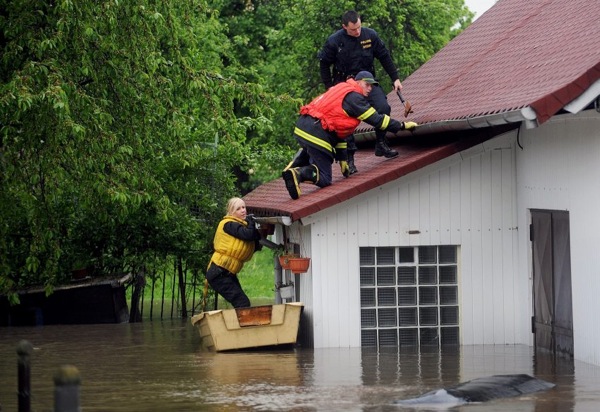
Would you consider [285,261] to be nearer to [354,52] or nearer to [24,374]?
[354,52]

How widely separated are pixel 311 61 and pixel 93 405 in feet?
72.6

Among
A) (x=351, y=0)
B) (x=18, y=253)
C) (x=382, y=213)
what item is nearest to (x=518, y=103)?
(x=382, y=213)

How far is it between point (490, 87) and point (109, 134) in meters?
4.78

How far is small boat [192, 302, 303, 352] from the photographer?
17.2 metres

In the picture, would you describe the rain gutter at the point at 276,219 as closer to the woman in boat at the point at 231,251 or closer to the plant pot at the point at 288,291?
the woman in boat at the point at 231,251

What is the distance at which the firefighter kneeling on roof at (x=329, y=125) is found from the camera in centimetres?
1806

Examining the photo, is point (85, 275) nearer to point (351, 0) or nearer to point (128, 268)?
point (128, 268)

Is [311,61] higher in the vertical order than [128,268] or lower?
higher

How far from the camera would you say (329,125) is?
18375 mm

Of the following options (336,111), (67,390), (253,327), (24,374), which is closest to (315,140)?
(336,111)

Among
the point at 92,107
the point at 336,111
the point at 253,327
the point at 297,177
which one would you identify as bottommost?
the point at 253,327

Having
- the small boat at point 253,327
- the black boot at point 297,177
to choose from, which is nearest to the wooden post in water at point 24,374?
the small boat at point 253,327

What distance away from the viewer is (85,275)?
23.7 m

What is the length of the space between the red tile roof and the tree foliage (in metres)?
1.63
